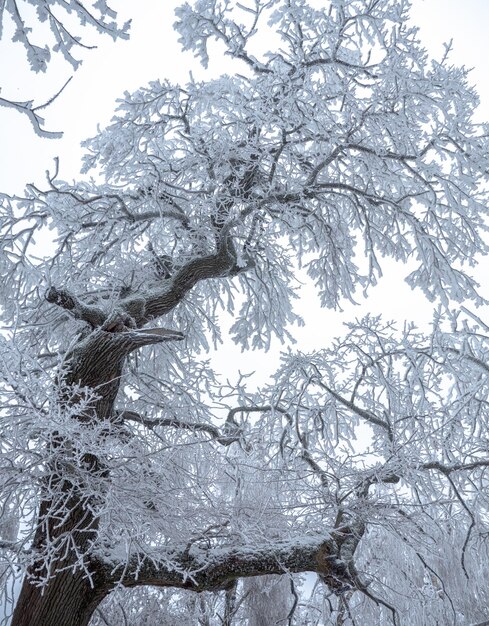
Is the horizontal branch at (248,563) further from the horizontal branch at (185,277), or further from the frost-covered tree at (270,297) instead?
the horizontal branch at (185,277)

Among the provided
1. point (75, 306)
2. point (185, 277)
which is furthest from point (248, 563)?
point (185, 277)

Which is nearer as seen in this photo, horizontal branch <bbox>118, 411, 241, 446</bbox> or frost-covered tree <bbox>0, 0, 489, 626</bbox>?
frost-covered tree <bbox>0, 0, 489, 626</bbox>

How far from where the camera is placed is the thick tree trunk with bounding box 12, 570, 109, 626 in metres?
4.04

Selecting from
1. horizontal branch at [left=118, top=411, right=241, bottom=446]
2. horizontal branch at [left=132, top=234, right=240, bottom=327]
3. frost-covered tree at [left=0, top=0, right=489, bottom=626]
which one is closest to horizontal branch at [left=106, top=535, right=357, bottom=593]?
frost-covered tree at [left=0, top=0, right=489, bottom=626]

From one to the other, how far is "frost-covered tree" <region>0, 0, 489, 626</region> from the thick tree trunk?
15mm

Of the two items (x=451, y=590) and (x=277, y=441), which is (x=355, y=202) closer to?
(x=277, y=441)

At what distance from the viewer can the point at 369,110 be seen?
17.3ft

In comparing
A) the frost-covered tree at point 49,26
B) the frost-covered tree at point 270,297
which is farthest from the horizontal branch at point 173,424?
the frost-covered tree at point 49,26

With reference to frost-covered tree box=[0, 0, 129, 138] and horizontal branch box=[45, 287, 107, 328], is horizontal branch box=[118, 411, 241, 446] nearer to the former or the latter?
horizontal branch box=[45, 287, 107, 328]

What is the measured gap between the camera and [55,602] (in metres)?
4.07

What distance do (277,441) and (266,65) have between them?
363 cm

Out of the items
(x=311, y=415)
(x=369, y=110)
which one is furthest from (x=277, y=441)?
(x=369, y=110)

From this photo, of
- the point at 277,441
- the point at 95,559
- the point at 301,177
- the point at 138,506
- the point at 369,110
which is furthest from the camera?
the point at 301,177

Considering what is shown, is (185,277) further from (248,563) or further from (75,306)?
(248,563)
